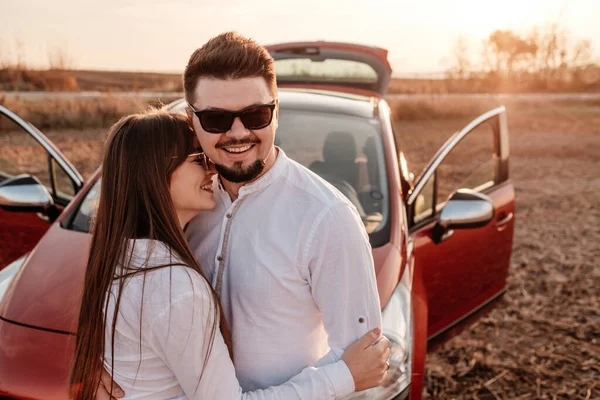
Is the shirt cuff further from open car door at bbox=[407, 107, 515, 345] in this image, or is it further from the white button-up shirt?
open car door at bbox=[407, 107, 515, 345]

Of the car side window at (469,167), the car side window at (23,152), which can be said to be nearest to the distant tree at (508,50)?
the car side window at (469,167)

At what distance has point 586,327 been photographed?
13.7 feet

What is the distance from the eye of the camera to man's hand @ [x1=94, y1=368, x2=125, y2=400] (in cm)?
151

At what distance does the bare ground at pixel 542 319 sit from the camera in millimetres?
3461

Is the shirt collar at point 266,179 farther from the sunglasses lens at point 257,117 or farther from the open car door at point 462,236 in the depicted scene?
the open car door at point 462,236

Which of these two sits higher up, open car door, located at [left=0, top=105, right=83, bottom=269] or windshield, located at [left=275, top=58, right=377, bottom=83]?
windshield, located at [left=275, top=58, right=377, bottom=83]

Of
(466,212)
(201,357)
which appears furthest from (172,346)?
(466,212)

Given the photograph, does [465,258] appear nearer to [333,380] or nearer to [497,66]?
[333,380]

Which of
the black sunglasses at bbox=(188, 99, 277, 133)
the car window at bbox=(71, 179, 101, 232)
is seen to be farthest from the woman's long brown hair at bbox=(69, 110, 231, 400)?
the car window at bbox=(71, 179, 101, 232)

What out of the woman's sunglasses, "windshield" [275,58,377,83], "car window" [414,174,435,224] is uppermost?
"windshield" [275,58,377,83]

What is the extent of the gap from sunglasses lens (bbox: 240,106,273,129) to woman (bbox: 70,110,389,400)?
0.16m

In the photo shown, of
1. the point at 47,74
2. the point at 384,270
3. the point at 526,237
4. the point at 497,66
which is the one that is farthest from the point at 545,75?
the point at 384,270

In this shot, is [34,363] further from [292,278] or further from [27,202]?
[27,202]

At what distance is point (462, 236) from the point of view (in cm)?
306
